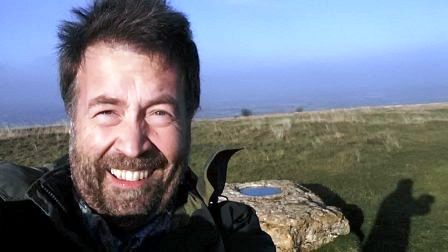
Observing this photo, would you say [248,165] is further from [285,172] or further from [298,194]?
[298,194]

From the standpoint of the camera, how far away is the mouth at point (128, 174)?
238 cm

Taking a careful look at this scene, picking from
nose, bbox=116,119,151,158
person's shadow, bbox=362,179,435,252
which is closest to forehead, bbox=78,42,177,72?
nose, bbox=116,119,151,158

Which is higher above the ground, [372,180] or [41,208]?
[41,208]

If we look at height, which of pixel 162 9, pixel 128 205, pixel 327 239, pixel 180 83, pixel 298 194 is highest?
pixel 162 9

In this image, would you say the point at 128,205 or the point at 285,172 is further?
the point at 285,172

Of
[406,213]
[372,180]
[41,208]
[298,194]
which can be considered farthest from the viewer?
[372,180]

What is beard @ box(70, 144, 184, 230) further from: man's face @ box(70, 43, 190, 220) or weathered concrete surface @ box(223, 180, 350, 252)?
weathered concrete surface @ box(223, 180, 350, 252)

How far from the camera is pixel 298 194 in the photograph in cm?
1093

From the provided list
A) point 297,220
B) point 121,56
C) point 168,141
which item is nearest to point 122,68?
point 121,56

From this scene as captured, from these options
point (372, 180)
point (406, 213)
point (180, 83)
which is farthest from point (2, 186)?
point (372, 180)

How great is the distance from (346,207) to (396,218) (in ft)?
4.00

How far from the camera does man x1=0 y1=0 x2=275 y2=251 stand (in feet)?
7.68

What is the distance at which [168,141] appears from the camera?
2.44m

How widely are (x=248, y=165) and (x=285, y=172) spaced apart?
1522 millimetres
